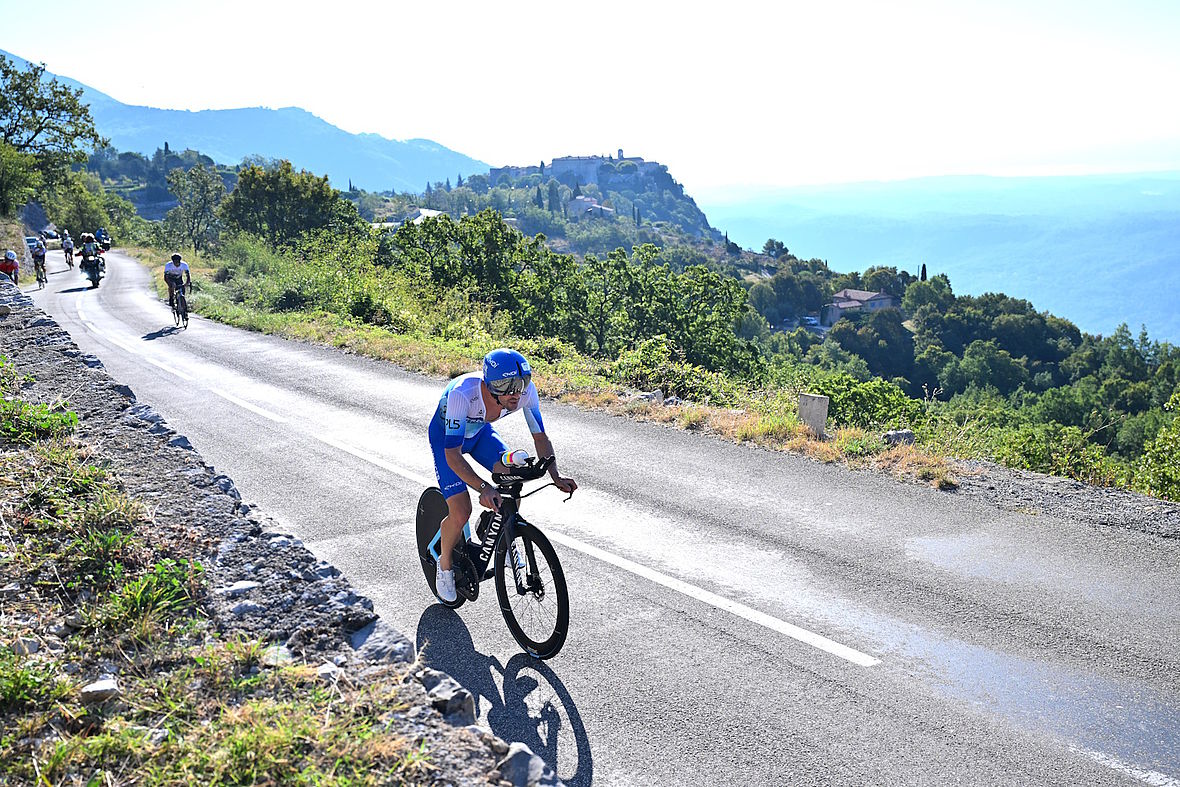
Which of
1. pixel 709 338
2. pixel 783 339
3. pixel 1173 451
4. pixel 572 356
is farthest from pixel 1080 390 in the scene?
pixel 572 356

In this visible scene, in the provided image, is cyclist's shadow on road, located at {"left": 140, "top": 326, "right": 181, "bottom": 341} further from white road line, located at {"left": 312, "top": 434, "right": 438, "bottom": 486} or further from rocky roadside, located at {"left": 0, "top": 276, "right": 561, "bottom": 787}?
rocky roadside, located at {"left": 0, "top": 276, "right": 561, "bottom": 787}

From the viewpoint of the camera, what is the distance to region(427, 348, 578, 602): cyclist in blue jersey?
16.5ft

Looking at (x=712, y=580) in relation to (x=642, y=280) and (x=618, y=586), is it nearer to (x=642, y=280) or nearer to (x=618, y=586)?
(x=618, y=586)

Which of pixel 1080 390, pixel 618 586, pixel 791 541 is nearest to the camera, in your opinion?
pixel 618 586

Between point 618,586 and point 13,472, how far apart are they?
4517 mm

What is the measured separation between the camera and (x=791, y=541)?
7.02 metres

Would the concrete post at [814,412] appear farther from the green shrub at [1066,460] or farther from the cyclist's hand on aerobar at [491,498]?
the cyclist's hand on aerobar at [491,498]

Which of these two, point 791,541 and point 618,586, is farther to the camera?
point 791,541

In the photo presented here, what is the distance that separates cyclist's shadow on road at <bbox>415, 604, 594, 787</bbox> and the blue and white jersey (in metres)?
1.37

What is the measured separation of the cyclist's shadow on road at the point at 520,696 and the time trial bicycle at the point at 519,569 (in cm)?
22

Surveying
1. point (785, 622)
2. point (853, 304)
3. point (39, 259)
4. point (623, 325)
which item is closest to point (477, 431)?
point (785, 622)

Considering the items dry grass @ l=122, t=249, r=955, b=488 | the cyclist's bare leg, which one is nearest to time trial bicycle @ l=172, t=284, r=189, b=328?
dry grass @ l=122, t=249, r=955, b=488

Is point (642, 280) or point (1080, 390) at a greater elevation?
point (642, 280)

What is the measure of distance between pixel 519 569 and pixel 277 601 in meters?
1.50
